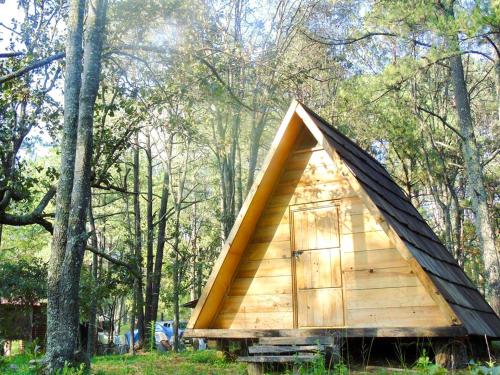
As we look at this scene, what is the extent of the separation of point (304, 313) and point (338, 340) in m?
1.60

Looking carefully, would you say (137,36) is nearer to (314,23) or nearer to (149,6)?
(149,6)

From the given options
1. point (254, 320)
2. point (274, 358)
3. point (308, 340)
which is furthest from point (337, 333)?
point (254, 320)

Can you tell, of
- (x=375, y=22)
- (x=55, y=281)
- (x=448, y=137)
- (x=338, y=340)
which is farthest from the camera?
(x=448, y=137)

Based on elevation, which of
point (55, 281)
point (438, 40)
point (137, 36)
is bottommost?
point (55, 281)

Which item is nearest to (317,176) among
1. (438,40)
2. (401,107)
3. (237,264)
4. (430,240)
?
(237,264)

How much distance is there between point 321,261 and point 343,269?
1.51 ft

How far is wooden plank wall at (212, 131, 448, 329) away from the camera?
777cm

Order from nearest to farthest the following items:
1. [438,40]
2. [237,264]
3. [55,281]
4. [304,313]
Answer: [55,281] < [304,313] < [237,264] < [438,40]

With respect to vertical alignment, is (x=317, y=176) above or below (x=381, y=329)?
above

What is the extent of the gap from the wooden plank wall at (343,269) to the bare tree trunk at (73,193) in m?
3.54

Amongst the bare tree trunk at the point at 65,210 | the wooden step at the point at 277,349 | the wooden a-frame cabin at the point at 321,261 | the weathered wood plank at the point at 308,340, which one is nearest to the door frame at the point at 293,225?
the wooden a-frame cabin at the point at 321,261

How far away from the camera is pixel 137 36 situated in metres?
10.7

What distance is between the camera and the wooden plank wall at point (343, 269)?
7773 millimetres

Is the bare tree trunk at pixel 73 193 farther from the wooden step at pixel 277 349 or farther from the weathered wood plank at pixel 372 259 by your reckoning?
the weathered wood plank at pixel 372 259
